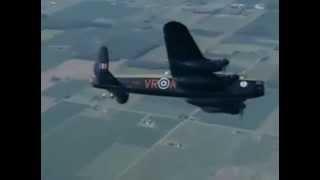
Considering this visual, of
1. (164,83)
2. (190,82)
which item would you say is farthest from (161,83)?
(190,82)

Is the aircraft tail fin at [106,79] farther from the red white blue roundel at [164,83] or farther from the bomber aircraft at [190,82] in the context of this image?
the red white blue roundel at [164,83]

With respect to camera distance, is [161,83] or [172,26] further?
[161,83]

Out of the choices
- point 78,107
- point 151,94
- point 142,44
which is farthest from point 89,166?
point 142,44

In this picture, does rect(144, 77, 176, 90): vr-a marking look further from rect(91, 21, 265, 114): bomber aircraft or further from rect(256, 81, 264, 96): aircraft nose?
rect(256, 81, 264, 96): aircraft nose

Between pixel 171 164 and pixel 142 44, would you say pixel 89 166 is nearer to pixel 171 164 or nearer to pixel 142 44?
pixel 171 164

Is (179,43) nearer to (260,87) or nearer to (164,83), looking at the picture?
(164,83)

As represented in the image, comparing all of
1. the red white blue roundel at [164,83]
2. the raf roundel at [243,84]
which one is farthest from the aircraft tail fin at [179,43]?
the raf roundel at [243,84]
